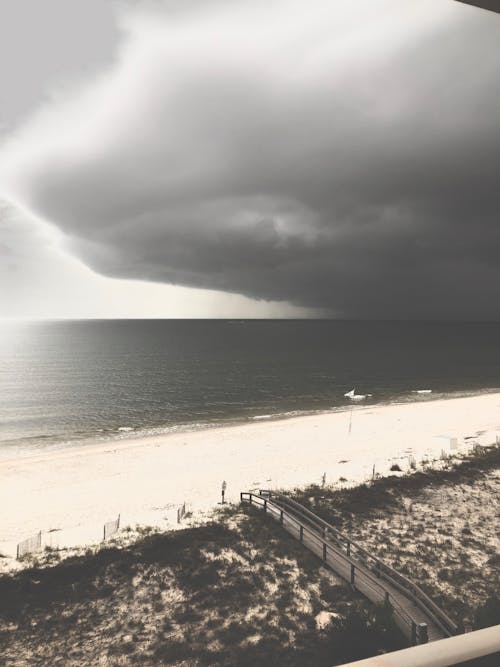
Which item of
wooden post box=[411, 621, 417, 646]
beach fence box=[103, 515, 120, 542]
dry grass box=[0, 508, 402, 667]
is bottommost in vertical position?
beach fence box=[103, 515, 120, 542]

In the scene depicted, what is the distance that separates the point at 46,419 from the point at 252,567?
4612 cm

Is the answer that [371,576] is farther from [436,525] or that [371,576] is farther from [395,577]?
[436,525]

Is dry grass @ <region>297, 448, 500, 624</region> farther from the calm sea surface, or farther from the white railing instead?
the calm sea surface

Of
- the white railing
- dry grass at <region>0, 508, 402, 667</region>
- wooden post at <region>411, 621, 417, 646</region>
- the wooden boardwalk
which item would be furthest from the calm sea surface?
the white railing

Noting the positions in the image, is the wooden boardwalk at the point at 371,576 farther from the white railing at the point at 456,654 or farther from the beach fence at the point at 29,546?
the beach fence at the point at 29,546

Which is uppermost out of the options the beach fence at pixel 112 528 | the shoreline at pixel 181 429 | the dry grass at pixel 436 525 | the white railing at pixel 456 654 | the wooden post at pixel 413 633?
the white railing at pixel 456 654

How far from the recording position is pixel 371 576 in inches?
528

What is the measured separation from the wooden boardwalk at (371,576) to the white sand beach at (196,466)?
237 inches

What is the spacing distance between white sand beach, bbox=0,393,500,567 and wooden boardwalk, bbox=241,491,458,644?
603cm

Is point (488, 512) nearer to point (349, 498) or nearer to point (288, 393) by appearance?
point (349, 498)

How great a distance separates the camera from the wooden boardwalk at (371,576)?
10961mm

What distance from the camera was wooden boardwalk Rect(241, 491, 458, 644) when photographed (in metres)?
11.0

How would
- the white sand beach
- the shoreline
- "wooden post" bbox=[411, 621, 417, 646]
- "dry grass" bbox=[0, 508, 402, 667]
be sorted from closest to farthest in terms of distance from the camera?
"wooden post" bbox=[411, 621, 417, 646] < "dry grass" bbox=[0, 508, 402, 667] < the white sand beach < the shoreline

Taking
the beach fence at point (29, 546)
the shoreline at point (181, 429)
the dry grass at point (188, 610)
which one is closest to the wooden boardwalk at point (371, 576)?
the dry grass at point (188, 610)
